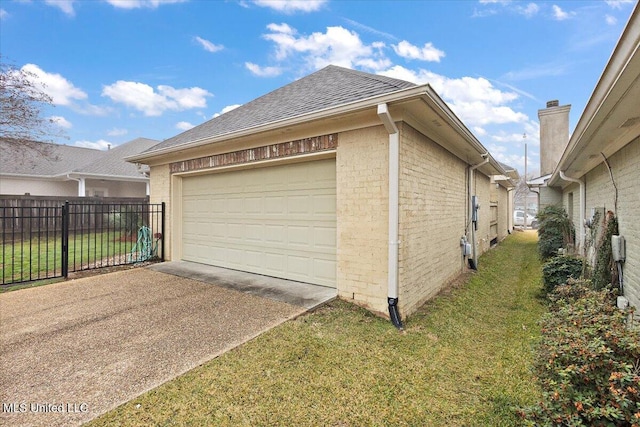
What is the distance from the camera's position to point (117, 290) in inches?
215

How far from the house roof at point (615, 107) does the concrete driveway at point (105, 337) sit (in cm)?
392

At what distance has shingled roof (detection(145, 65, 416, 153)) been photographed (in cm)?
467

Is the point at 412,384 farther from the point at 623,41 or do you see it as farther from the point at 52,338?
the point at 52,338

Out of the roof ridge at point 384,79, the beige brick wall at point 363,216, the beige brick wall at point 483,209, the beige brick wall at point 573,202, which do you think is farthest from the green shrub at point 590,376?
the beige brick wall at point 573,202

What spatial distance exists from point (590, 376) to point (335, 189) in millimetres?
3817

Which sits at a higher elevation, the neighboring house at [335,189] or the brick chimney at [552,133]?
the brick chimney at [552,133]

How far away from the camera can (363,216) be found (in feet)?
14.9

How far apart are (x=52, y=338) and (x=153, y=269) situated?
3552 mm

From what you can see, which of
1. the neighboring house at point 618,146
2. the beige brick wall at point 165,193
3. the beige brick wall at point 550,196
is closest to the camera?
the neighboring house at point 618,146

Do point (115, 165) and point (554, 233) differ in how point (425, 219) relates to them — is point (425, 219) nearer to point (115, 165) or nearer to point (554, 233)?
point (554, 233)

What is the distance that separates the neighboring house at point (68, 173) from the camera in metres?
14.9

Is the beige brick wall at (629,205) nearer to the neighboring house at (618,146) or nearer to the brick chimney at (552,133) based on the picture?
the neighboring house at (618,146)

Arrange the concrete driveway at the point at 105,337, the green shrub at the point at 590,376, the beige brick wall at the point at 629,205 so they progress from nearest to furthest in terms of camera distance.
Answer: the green shrub at the point at 590,376
the concrete driveway at the point at 105,337
the beige brick wall at the point at 629,205

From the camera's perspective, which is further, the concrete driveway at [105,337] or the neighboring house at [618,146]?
the concrete driveway at [105,337]
